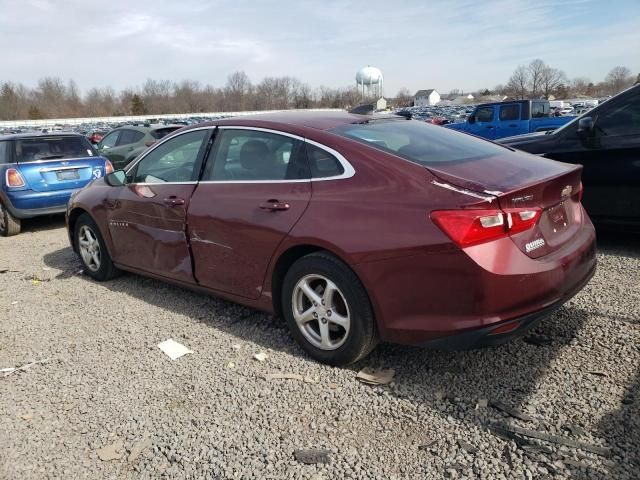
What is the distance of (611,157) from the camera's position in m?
5.21

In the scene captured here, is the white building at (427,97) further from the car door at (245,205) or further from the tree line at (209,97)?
the car door at (245,205)

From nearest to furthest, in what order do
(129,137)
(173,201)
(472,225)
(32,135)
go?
(472,225) < (173,201) < (32,135) < (129,137)

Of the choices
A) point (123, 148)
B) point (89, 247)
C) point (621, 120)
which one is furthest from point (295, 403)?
point (123, 148)

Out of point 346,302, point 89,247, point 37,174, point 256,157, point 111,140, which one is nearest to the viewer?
point 346,302

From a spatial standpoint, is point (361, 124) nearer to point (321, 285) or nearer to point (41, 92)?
point (321, 285)

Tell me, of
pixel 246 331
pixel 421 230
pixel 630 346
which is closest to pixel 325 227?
pixel 421 230

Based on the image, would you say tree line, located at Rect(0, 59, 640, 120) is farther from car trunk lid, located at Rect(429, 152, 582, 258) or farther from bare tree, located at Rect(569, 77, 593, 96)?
car trunk lid, located at Rect(429, 152, 582, 258)

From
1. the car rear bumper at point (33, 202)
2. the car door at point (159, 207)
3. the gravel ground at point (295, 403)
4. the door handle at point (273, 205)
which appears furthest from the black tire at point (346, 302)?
the car rear bumper at point (33, 202)

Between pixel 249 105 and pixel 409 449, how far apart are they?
104396 mm

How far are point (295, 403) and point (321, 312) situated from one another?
586 millimetres

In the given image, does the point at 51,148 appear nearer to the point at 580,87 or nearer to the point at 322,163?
the point at 322,163

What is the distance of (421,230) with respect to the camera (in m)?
2.76

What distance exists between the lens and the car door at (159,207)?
4.19 m

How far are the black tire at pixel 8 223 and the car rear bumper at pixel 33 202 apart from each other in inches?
5.4
